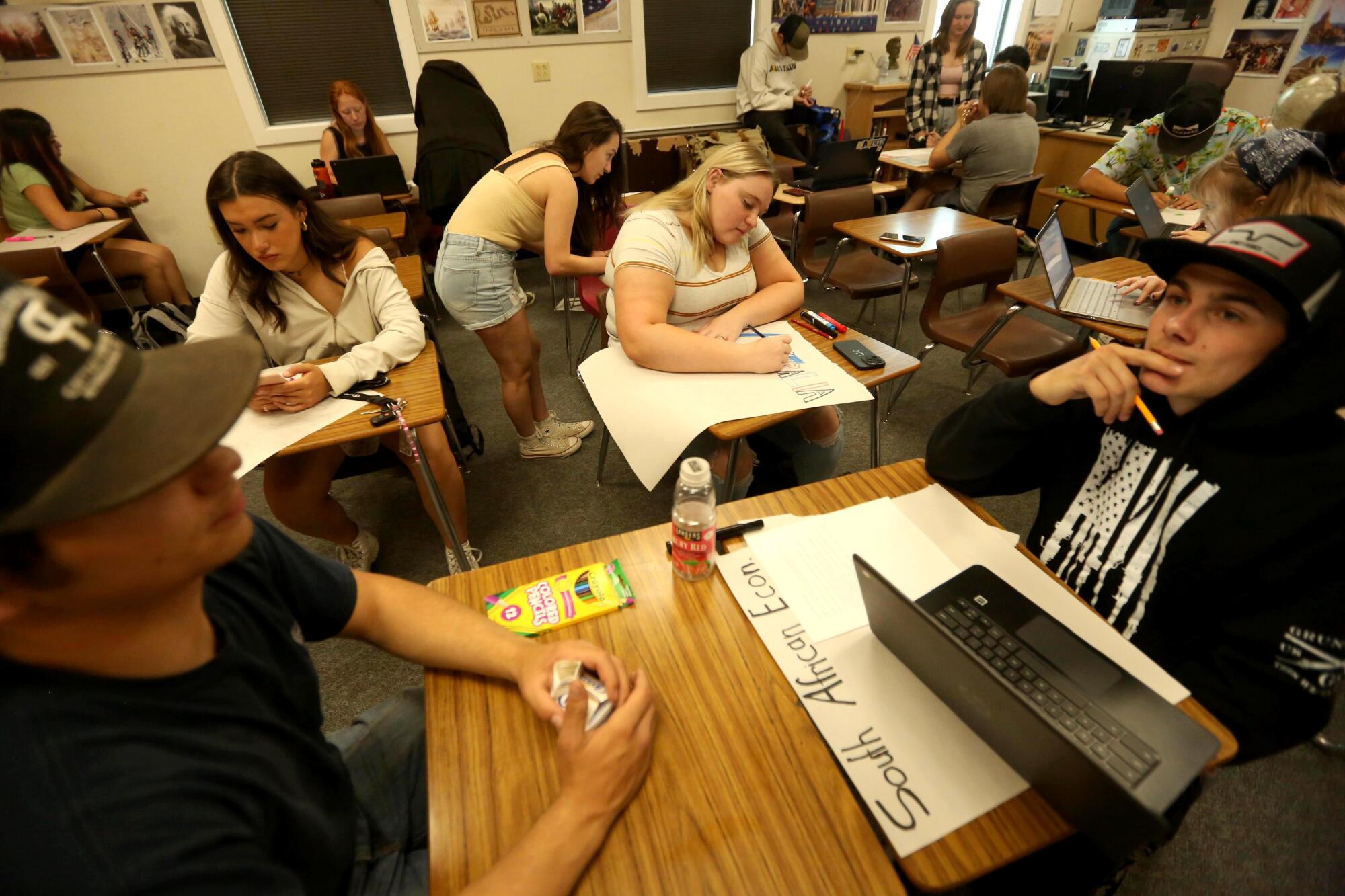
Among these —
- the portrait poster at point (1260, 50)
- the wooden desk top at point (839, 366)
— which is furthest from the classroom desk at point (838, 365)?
the portrait poster at point (1260, 50)

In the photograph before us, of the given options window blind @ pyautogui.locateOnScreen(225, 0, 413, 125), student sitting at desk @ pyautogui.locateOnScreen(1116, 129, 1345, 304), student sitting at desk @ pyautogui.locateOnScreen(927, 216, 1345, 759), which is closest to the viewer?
student sitting at desk @ pyautogui.locateOnScreen(927, 216, 1345, 759)

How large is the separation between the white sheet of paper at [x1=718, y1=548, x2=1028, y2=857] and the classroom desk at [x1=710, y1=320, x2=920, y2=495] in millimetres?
525

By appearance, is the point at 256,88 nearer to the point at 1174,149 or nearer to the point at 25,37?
the point at 25,37

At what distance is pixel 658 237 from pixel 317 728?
4.32 ft

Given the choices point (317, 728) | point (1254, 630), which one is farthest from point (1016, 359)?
point (317, 728)

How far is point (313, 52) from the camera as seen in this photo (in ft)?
12.8

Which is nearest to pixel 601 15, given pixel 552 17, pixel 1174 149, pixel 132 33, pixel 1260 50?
pixel 552 17

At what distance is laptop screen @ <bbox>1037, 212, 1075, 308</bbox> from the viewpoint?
78.2 inches

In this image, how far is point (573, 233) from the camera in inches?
95.0

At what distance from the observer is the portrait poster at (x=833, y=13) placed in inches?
188

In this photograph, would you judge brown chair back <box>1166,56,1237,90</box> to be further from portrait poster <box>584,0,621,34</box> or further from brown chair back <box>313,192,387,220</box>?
brown chair back <box>313,192,387,220</box>

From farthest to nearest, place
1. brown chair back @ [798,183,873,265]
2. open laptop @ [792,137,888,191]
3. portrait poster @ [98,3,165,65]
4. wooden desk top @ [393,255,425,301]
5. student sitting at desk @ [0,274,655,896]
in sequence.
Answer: open laptop @ [792,137,888,191] < portrait poster @ [98,3,165,65] < brown chair back @ [798,183,873,265] < wooden desk top @ [393,255,425,301] < student sitting at desk @ [0,274,655,896]

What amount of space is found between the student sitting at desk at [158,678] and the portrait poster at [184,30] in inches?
183

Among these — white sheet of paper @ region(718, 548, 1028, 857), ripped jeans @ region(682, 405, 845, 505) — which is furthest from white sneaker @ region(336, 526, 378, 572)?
white sheet of paper @ region(718, 548, 1028, 857)
